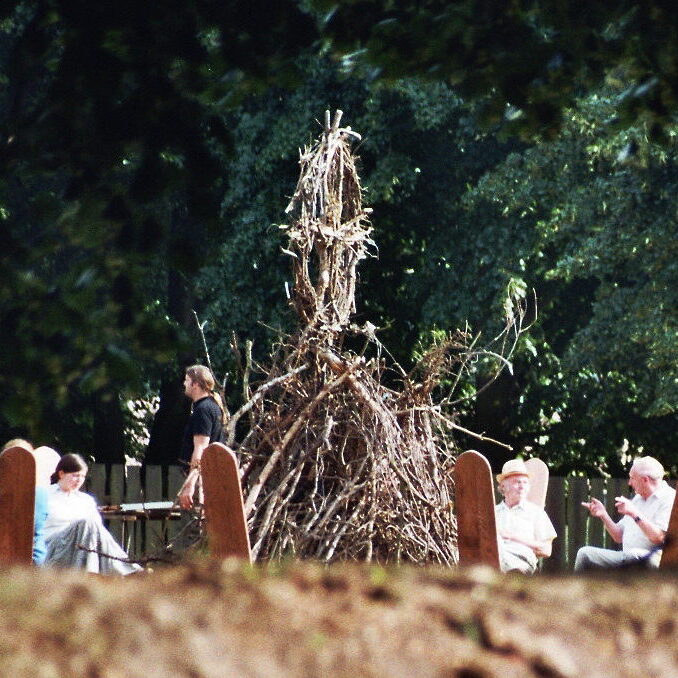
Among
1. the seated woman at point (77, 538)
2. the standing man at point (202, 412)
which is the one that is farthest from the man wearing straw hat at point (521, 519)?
the seated woman at point (77, 538)

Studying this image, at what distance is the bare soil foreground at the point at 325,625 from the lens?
138 cm

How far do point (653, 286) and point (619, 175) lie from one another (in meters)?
1.23

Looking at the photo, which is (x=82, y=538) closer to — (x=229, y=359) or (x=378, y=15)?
(x=378, y=15)

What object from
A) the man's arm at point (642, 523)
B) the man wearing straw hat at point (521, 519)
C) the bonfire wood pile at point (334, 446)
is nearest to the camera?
the bonfire wood pile at point (334, 446)

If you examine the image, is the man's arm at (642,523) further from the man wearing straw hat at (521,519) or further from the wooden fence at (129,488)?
the wooden fence at (129,488)

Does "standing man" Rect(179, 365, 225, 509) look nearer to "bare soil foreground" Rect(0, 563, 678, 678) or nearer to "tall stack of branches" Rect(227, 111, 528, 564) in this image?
"tall stack of branches" Rect(227, 111, 528, 564)

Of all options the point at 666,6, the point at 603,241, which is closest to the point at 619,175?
the point at 603,241

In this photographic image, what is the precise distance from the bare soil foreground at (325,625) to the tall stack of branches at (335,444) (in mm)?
4328

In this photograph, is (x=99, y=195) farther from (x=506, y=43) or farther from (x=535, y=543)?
(x=535, y=543)

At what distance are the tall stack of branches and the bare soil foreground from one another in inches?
170

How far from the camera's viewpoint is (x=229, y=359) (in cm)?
1628

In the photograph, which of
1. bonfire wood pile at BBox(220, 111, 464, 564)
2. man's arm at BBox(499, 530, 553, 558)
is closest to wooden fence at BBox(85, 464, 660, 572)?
man's arm at BBox(499, 530, 553, 558)

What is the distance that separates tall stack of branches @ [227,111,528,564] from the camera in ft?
20.2

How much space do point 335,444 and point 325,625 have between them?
4888 mm
